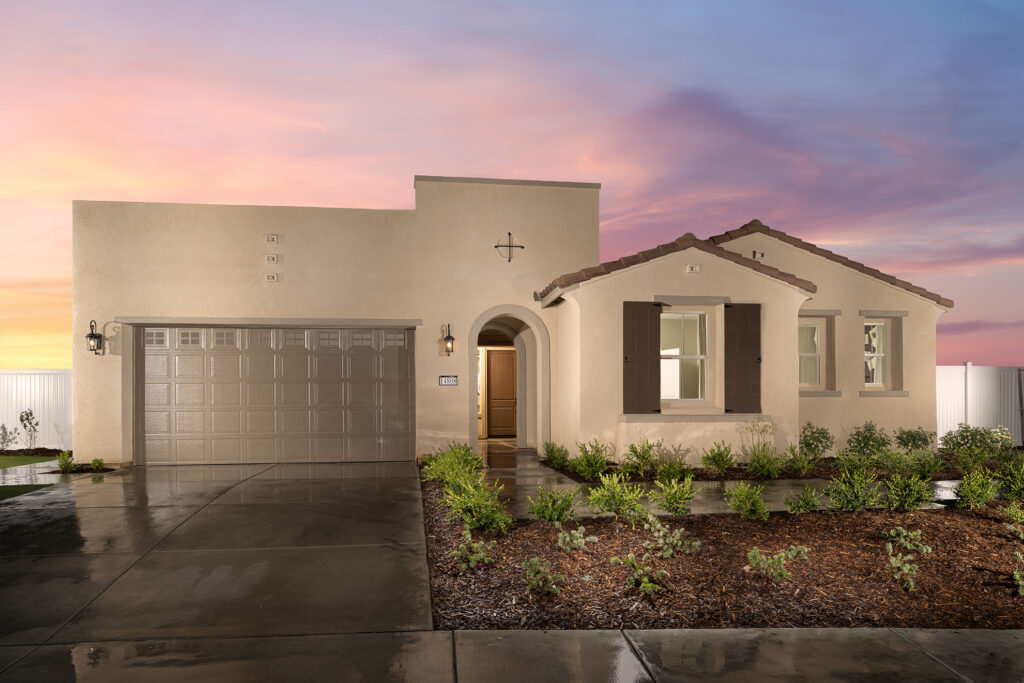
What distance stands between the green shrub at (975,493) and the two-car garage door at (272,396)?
9204 millimetres

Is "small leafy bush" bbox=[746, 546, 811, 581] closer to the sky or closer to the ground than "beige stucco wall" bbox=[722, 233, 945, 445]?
closer to the ground

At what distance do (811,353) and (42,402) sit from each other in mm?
17461

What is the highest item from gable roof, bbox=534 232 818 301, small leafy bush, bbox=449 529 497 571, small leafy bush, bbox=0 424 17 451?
gable roof, bbox=534 232 818 301

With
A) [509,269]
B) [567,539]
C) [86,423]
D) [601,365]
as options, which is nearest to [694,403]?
[601,365]

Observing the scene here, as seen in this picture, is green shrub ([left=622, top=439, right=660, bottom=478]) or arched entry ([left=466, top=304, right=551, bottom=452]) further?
arched entry ([left=466, top=304, right=551, bottom=452])

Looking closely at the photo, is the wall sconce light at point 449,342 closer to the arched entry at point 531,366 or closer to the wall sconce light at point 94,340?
the arched entry at point 531,366

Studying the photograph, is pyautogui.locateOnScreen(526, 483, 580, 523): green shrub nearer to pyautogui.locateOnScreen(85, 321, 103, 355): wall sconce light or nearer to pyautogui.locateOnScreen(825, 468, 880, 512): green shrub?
pyautogui.locateOnScreen(825, 468, 880, 512): green shrub

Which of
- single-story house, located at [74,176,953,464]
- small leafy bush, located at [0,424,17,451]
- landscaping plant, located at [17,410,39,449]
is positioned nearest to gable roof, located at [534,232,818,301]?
single-story house, located at [74,176,953,464]

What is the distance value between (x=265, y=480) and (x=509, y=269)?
6.07 metres

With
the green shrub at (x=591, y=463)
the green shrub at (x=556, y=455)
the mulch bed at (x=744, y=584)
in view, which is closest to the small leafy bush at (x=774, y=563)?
the mulch bed at (x=744, y=584)

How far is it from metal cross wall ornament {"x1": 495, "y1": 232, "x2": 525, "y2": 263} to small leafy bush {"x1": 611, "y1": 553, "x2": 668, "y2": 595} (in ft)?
28.1

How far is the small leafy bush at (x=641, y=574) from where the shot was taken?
4957 millimetres

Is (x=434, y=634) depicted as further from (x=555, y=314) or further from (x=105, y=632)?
(x=555, y=314)

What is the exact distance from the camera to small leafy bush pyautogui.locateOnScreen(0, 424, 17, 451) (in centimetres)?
1522
